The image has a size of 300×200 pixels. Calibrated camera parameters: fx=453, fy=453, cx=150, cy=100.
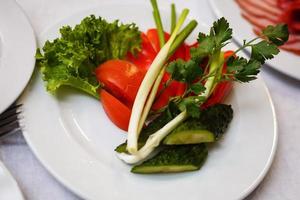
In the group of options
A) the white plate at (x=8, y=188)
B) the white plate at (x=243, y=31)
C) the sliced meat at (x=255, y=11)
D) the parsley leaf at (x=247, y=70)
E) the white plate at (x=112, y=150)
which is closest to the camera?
the white plate at (x=8, y=188)

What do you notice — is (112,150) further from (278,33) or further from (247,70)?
(278,33)

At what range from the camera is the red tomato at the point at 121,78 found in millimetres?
1283

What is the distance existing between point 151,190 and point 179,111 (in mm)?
237

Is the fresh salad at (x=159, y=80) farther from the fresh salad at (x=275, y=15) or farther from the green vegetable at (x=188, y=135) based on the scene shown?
the fresh salad at (x=275, y=15)

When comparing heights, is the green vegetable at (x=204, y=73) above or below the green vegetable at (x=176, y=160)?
above

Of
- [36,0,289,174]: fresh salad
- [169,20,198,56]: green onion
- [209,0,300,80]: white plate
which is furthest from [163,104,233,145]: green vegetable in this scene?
[209,0,300,80]: white plate

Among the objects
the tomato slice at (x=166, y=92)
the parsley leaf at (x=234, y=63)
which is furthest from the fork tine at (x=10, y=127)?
the parsley leaf at (x=234, y=63)

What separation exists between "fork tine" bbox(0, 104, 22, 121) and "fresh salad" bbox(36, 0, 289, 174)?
103mm

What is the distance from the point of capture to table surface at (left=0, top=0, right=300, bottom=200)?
1173 millimetres

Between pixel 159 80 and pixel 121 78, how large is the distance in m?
0.11

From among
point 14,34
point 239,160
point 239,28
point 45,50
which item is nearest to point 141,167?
point 239,160

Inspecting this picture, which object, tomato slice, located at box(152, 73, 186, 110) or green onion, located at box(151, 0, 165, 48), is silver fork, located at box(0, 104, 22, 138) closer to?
tomato slice, located at box(152, 73, 186, 110)

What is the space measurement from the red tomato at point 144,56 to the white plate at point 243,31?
308mm

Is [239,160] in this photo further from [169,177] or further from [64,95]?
[64,95]
